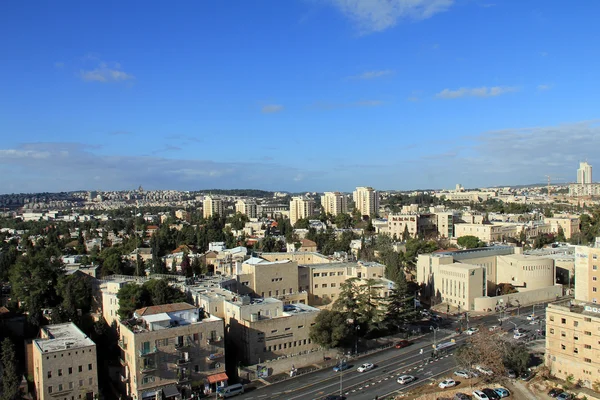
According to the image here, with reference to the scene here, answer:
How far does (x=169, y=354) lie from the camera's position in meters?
21.8

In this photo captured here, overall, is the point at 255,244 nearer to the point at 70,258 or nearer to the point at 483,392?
the point at 70,258

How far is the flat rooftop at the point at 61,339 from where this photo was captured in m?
21.2

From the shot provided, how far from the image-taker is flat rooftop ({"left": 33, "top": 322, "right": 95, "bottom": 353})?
21.2m

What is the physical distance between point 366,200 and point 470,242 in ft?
156

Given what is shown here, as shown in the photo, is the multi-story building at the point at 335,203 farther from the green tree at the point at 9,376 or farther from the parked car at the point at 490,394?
the green tree at the point at 9,376

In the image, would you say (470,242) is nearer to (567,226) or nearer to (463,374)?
(567,226)

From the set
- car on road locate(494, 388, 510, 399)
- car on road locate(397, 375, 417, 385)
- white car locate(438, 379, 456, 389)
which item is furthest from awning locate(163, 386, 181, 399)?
car on road locate(494, 388, 510, 399)

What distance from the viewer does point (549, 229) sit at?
70500 mm

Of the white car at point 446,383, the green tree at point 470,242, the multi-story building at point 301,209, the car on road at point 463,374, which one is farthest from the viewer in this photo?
the multi-story building at point 301,209

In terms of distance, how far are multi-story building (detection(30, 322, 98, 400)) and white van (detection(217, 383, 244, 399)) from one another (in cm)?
509

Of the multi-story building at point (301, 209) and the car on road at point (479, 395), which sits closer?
the car on road at point (479, 395)

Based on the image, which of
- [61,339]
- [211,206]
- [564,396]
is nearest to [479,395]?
[564,396]

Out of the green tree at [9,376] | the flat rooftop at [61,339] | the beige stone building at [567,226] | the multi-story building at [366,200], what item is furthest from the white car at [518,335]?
the multi-story building at [366,200]

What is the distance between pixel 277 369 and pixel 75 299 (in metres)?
13.5
